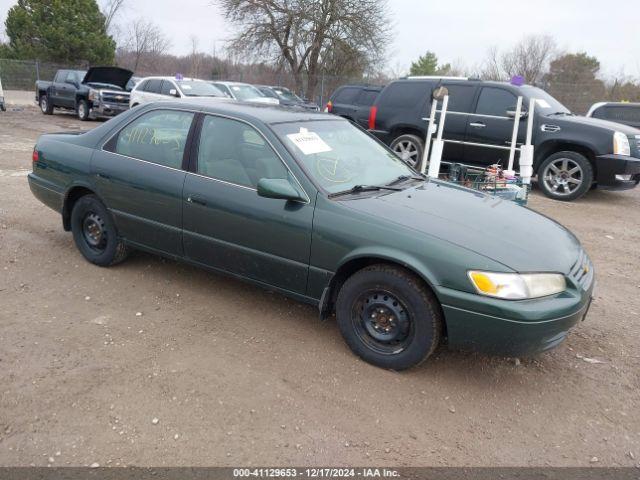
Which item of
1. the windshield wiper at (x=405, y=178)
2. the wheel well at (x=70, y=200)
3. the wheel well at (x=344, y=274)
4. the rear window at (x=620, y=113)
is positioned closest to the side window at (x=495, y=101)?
the rear window at (x=620, y=113)

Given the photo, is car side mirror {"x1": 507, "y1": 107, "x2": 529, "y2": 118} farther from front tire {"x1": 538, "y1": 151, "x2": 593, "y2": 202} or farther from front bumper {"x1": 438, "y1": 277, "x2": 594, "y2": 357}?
front bumper {"x1": 438, "y1": 277, "x2": 594, "y2": 357}

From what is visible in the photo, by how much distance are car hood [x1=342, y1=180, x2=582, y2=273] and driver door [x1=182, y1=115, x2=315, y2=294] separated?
0.47 meters

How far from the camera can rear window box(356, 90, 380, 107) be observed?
504 inches

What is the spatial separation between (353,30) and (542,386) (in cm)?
2595

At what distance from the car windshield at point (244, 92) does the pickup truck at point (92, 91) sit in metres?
3.87

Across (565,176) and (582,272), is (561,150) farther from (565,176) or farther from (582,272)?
(582,272)

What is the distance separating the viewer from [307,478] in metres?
2.44

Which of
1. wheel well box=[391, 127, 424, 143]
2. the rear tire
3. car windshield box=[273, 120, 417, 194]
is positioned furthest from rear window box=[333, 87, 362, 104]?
the rear tire

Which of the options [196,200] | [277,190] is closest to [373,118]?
[196,200]

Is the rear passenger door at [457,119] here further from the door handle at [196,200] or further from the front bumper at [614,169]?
the door handle at [196,200]

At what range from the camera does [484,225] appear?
330cm

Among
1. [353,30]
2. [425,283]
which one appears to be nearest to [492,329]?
[425,283]

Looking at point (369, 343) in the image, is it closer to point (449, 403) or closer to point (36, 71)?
point (449, 403)

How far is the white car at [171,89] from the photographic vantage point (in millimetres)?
14834
